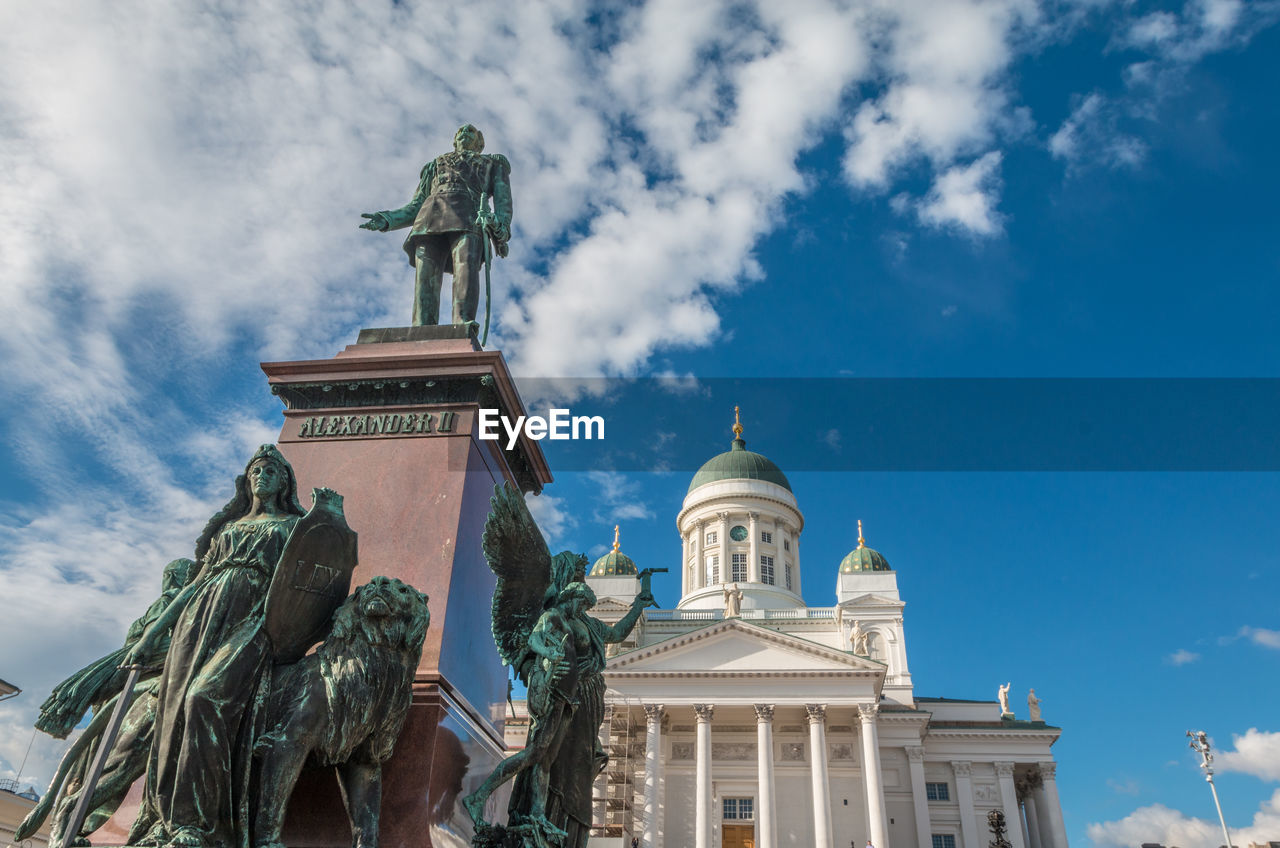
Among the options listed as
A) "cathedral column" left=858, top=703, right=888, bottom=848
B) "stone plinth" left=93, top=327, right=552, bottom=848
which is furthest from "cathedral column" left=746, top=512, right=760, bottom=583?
"stone plinth" left=93, top=327, right=552, bottom=848

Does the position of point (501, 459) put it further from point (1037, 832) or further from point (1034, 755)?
point (1037, 832)

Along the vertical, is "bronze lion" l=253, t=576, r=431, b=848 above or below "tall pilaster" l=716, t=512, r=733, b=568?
below

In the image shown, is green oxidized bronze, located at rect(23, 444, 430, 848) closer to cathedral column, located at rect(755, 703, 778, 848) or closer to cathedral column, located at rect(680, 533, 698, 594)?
cathedral column, located at rect(755, 703, 778, 848)

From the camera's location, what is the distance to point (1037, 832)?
163 feet

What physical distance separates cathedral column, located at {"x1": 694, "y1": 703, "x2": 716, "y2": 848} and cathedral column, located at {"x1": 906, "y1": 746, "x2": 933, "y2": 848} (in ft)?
37.2

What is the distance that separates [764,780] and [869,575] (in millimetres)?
17729

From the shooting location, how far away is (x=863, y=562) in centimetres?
5672

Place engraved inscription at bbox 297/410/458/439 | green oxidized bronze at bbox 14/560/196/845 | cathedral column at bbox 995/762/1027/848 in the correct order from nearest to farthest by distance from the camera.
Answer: green oxidized bronze at bbox 14/560/196/845
engraved inscription at bbox 297/410/458/439
cathedral column at bbox 995/762/1027/848

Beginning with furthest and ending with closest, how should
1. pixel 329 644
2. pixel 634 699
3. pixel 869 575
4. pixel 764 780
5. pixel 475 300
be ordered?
pixel 869 575 < pixel 634 699 < pixel 764 780 < pixel 475 300 < pixel 329 644

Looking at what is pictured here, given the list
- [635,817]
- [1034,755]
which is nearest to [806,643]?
[635,817]

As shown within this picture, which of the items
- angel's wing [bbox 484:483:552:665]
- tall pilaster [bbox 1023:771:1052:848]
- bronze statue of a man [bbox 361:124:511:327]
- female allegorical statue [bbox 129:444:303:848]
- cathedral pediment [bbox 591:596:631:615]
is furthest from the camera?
cathedral pediment [bbox 591:596:631:615]

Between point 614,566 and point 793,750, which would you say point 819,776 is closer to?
point 793,750

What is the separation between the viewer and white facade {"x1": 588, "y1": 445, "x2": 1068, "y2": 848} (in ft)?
138

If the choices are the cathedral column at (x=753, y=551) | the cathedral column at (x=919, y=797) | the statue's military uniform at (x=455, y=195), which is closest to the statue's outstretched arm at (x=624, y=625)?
the statue's military uniform at (x=455, y=195)
